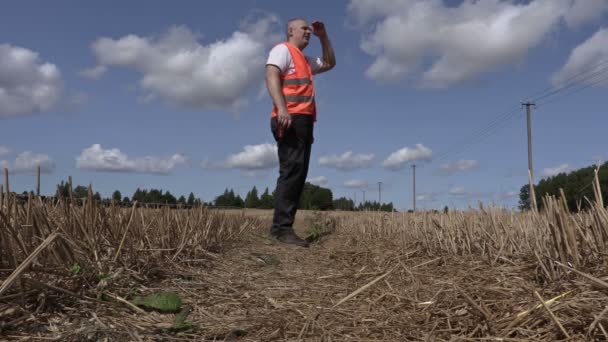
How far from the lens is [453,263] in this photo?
2.93 meters

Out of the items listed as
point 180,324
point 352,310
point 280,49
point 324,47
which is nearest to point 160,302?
point 180,324

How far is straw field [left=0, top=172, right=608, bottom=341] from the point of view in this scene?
1.56 metres

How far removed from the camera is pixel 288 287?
254cm

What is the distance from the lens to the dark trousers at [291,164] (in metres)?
4.85

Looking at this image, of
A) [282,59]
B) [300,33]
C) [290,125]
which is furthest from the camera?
[300,33]

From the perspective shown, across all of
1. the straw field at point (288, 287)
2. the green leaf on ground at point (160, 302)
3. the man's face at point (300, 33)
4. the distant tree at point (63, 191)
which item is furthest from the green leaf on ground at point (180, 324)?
the man's face at point (300, 33)

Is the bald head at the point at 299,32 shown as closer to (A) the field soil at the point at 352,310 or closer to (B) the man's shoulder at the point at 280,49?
(B) the man's shoulder at the point at 280,49

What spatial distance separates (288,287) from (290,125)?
2.42 meters

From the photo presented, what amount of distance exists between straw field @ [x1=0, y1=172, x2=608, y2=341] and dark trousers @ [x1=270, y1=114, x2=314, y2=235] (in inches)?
63.7

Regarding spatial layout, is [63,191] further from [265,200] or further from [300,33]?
[265,200]

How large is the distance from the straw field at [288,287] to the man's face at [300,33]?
269cm

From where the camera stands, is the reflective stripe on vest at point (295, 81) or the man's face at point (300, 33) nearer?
the reflective stripe on vest at point (295, 81)

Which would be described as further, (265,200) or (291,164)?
(265,200)

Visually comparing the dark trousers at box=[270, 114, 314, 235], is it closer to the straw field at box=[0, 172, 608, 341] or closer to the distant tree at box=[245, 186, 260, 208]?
the straw field at box=[0, 172, 608, 341]
